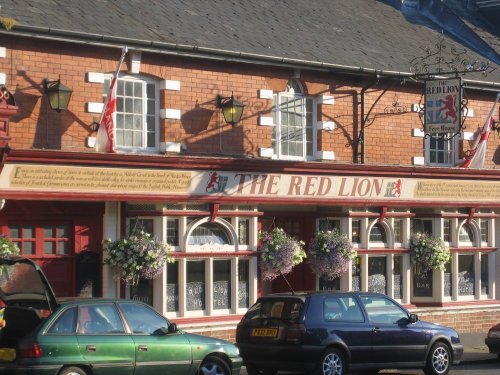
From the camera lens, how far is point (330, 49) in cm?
2489

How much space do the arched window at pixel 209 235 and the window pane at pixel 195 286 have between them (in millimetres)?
430

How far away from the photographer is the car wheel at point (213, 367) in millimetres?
16312

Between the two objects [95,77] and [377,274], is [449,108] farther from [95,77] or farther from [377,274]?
[95,77]

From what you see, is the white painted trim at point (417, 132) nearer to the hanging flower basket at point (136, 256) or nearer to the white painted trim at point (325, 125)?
the white painted trim at point (325, 125)

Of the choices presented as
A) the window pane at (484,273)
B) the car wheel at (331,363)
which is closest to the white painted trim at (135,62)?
the car wheel at (331,363)

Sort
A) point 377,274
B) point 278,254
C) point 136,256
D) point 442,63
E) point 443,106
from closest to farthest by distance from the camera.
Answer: point 136,256
point 278,254
point 443,106
point 377,274
point 442,63

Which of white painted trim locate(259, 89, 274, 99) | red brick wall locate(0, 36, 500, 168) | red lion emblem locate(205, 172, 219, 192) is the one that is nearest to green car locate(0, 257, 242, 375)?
red brick wall locate(0, 36, 500, 168)

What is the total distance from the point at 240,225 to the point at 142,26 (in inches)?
174

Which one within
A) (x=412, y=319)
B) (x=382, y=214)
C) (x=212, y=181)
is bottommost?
(x=412, y=319)

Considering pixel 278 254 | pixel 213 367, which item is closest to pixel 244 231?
pixel 278 254

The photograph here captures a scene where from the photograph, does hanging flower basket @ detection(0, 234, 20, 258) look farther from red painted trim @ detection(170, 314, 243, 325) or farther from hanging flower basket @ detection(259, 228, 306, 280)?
hanging flower basket @ detection(259, 228, 306, 280)

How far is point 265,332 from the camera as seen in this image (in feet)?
59.0

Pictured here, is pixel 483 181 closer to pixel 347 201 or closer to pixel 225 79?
pixel 347 201

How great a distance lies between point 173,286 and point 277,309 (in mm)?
4335
